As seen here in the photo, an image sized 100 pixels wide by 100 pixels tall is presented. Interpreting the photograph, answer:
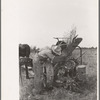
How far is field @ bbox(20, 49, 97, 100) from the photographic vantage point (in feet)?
3.60

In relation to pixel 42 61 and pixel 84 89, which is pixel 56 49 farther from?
pixel 84 89

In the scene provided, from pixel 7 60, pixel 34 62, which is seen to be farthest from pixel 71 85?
pixel 7 60

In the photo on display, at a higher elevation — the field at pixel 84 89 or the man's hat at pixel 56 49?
the man's hat at pixel 56 49

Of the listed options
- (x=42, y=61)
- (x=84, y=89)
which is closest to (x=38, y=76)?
(x=42, y=61)

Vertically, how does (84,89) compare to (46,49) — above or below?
below

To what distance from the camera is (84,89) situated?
113 cm

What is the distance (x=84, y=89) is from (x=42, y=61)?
21cm

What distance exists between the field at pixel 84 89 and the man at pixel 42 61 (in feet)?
0.08

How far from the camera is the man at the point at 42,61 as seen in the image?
1102 millimetres

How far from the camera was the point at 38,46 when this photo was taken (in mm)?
1091

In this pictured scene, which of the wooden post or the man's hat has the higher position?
the man's hat

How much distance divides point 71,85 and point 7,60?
0.28 m

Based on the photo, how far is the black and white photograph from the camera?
109 cm

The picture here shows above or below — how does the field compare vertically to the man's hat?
below
